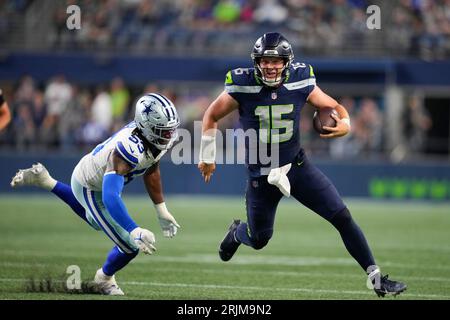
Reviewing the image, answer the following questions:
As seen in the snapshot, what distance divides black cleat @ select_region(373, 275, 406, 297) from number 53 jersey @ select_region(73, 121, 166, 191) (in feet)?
6.42

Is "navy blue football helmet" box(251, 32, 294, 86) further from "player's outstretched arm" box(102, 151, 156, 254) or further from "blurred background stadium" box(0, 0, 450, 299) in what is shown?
"blurred background stadium" box(0, 0, 450, 299)

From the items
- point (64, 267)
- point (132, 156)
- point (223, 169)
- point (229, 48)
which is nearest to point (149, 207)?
point (223, 169)

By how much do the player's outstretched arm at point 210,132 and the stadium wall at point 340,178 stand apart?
36.4 feet

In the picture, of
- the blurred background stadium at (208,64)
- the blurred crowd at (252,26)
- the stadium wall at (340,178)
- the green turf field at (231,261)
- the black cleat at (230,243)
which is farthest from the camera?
the blurred crowd at (252,26)

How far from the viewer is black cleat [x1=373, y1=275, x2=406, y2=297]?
7007 mm

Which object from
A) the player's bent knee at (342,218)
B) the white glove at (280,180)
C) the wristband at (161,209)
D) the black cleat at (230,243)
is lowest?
the black cleat at (230,243)

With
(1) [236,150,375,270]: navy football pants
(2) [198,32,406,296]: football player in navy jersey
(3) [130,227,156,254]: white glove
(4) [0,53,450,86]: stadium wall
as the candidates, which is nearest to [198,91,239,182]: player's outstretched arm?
(2) [198,32,406,296]: football player in navy jersey

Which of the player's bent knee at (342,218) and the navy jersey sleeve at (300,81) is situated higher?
the navy jersey sleeve at (300,81)

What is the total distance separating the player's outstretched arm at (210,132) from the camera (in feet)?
24.2

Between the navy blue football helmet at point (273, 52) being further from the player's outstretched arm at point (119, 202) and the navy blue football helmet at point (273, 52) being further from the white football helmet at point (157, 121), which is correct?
the player's outstretched arm at point (119, 202)

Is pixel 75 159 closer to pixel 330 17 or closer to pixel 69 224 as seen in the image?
pixel 69 224

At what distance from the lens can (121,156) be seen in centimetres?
707

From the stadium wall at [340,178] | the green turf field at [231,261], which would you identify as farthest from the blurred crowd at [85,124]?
the green turf field at [231,261]

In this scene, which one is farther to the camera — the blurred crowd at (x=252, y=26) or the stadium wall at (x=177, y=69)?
the stadium wall at (x=177, y=69)
